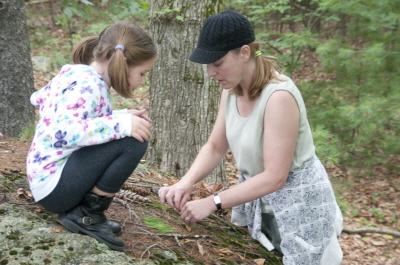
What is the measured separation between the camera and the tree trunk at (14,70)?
4418 millimetres

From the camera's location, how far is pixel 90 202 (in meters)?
2.03

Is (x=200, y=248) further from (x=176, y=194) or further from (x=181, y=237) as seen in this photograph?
(x=176, y=194)

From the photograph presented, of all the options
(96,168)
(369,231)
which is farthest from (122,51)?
(369,231)

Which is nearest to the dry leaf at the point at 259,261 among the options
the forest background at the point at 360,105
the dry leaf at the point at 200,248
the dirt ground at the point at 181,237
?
the dirt ground at the point at 181,237

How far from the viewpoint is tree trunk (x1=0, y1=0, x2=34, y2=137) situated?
442cm

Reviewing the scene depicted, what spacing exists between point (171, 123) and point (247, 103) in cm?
178

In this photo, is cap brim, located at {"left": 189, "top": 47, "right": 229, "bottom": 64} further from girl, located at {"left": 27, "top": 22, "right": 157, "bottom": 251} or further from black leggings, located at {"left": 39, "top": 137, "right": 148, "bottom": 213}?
black leggings, located at {"left": 39, "top": 137, "right": 148, "bottom": 213}

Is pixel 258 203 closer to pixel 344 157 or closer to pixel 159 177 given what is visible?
pixel 159 177

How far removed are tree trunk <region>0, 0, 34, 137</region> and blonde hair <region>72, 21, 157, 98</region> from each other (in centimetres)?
283

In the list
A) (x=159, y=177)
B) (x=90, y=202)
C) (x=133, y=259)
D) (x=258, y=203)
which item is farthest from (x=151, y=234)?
(x=159, y=177)

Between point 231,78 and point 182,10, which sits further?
point 182,10

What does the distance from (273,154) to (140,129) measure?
754 mm

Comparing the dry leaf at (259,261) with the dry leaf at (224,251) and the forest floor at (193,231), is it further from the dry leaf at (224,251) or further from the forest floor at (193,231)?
the dry leaf at (224,251)

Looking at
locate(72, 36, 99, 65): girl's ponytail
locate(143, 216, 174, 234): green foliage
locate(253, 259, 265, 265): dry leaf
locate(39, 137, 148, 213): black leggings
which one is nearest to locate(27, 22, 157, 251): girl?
locate(39, 137, 148, 213): black leggings
